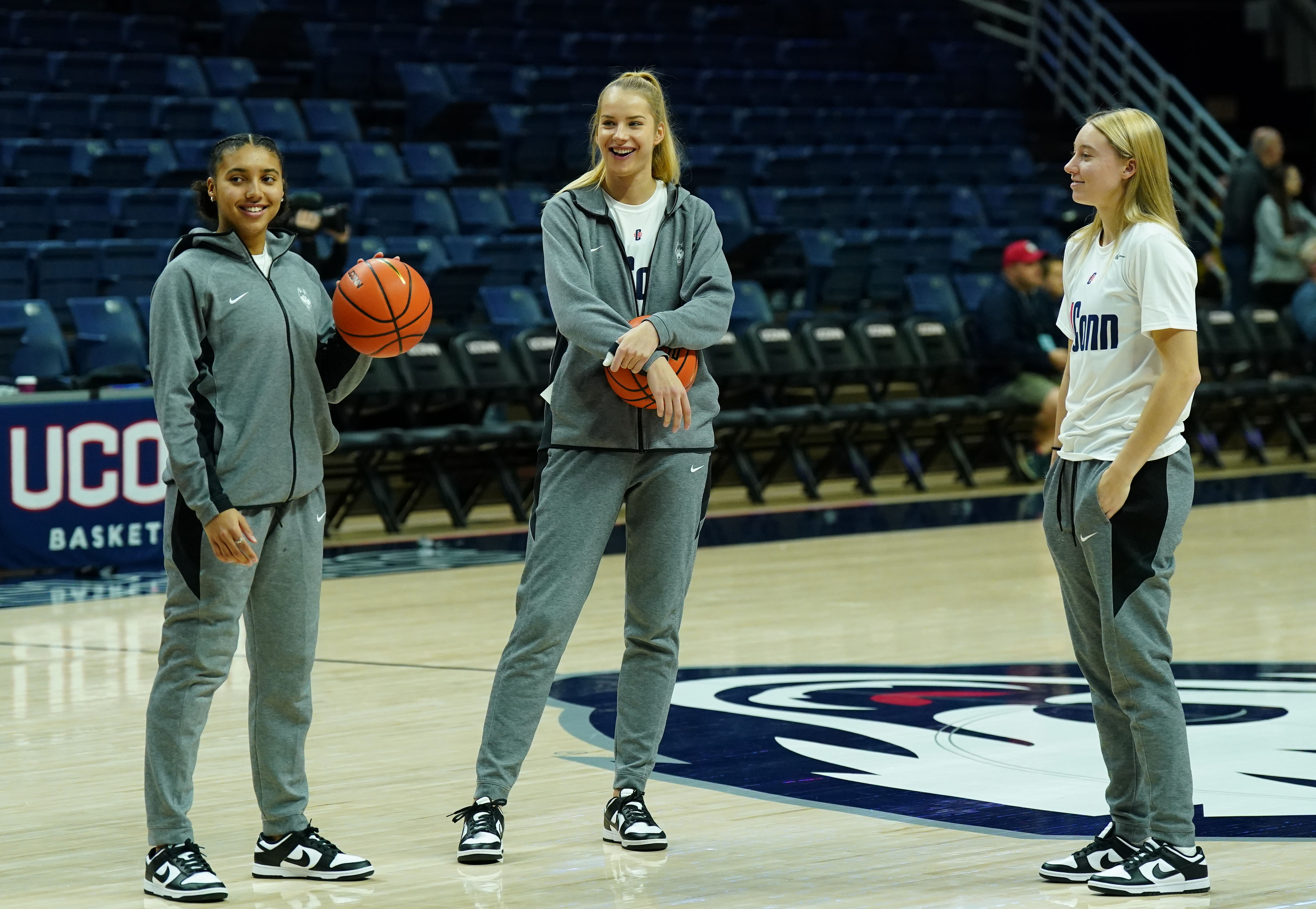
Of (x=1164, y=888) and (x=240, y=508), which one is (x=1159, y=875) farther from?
(x=240, y=508)

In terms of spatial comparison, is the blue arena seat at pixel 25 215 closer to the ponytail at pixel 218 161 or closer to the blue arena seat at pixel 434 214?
the blue arena seat at pixel 434 214

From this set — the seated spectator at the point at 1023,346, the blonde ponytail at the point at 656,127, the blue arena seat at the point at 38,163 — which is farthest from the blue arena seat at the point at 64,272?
the blonde ponytail at the point at 656,127

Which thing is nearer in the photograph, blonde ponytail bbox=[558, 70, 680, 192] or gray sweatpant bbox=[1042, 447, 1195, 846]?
gray sweatpant bbox=[1042, 447, 1195, 846]

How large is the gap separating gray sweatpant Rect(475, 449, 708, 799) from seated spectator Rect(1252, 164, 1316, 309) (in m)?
10.9

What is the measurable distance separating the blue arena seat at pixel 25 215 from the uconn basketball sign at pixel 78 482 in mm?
3340

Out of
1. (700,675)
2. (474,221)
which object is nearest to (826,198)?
(474,221)

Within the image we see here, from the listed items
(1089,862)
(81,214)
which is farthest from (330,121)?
(1089,862)

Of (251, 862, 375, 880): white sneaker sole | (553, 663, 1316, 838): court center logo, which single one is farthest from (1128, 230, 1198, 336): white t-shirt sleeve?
(251, 862, 375, 880): white sneaker sole

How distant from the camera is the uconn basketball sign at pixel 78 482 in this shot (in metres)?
8.17

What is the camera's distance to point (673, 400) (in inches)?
145

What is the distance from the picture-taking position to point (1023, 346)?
1162 centimetres

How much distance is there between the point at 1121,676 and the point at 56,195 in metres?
9.26

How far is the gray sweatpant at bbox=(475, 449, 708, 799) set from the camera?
3.83 metres

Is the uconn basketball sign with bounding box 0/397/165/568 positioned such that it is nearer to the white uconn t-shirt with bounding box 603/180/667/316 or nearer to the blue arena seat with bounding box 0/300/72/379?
the blue arena seat with bounding box 0/300/72/379
